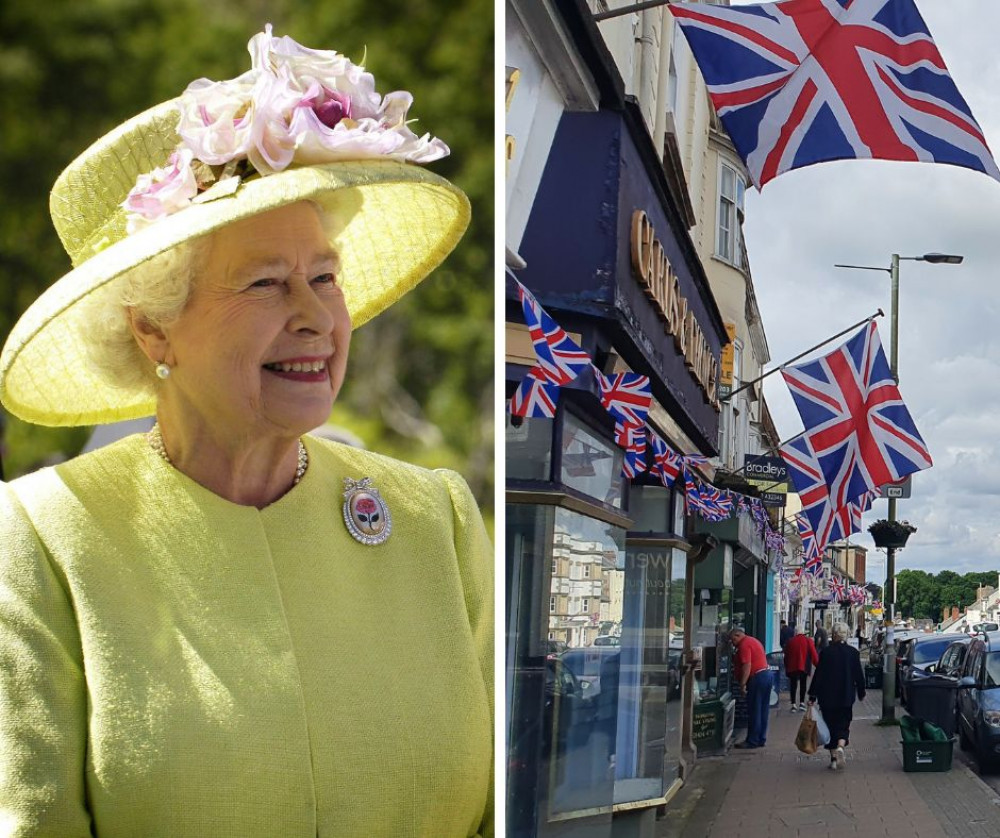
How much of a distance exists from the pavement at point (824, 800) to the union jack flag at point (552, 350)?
5184mm

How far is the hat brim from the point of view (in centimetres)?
147

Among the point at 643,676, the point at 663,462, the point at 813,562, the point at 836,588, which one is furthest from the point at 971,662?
the point at 836,588

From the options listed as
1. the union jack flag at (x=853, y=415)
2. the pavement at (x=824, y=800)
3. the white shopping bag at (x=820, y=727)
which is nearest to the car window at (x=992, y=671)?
the pavement at (x=824, y=800)

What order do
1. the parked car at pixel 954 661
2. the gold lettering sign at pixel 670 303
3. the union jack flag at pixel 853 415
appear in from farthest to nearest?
the parked car at pixel 954 661 → the union jack flag at pixel 853 415 → the gold lettering sign at pixel 670 303

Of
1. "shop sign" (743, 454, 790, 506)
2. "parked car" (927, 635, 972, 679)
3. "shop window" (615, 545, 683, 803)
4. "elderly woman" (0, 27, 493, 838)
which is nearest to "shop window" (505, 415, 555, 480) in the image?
"elderly woman" (0, 27, 493, 838)

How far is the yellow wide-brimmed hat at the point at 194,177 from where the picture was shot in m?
1.49

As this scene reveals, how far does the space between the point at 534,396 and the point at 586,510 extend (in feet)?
3.69

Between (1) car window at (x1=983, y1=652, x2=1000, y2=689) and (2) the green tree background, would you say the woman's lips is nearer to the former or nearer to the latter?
(1) car window at (x1=983, y1=652, x2=1000, y2=689)

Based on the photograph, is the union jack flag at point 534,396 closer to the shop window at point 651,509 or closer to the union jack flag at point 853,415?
the shop window at point 651,509

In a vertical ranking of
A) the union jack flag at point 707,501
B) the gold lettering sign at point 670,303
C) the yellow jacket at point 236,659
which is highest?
the gold lettering sign at point 670,303

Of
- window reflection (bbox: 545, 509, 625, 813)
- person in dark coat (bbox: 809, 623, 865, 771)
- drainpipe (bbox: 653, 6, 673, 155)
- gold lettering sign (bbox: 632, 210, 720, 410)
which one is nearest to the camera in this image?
window reflection (bbox: 545, 509, 625, 813)

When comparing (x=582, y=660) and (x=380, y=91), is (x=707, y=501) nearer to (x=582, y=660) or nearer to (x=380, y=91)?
(x=582, y=660)

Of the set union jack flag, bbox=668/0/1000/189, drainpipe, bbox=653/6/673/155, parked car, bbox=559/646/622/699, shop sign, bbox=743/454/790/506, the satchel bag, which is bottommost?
the satchel bag

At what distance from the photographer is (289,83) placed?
4.98ft
